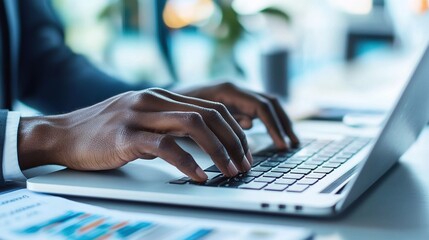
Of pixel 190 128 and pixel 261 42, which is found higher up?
pixel 190 128

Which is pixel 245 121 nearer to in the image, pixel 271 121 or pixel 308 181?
pixel 271 121

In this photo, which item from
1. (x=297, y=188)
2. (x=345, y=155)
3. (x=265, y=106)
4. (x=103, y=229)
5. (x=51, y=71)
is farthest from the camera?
(x=51, y=71)

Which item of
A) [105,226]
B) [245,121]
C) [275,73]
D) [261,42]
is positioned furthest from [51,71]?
[261,42]

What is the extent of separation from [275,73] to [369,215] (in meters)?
1.46

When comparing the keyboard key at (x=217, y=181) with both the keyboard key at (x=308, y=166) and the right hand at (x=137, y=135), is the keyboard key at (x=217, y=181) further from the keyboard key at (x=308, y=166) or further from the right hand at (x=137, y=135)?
the keyboard key at (x=308, y=166)

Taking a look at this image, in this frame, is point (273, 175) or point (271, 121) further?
point (271, 121)

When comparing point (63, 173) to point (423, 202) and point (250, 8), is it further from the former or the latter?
point (250, 8)

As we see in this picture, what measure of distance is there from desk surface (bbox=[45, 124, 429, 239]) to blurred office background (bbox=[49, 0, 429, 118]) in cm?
57

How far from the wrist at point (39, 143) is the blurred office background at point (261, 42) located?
595mm

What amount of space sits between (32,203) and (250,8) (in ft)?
9.56

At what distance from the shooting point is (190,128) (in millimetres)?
741

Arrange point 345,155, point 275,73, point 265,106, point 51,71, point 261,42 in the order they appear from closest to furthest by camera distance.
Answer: point 345,155, point 265,106, point 51,71, point 275,73, point 261,42

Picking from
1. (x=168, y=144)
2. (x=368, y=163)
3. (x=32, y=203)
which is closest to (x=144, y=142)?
(x=168, y=144)

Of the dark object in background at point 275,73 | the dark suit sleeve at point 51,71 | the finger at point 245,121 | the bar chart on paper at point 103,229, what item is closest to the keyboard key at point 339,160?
the finger at point 245,121
